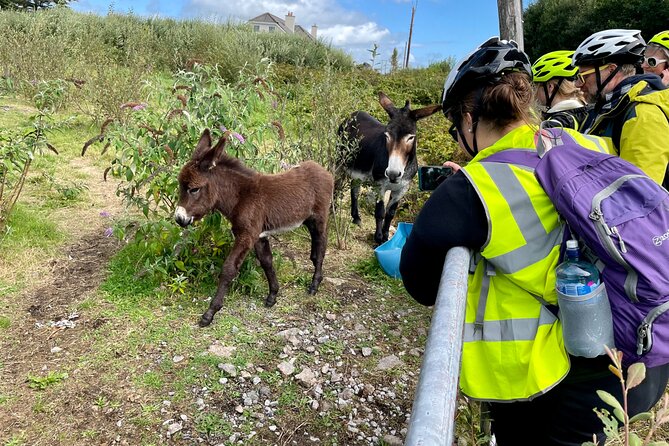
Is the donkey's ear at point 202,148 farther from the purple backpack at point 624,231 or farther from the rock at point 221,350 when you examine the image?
the purple backpack at point 624,231

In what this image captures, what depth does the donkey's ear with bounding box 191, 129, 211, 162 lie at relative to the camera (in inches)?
140

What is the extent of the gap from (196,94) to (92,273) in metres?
1.89

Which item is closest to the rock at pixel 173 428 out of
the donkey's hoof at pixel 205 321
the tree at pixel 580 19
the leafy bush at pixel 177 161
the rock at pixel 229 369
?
the rock at pixel 229 369

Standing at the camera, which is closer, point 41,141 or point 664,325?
point 664,325

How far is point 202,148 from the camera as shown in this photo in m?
3.59

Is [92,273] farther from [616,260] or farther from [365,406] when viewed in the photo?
[616,260]

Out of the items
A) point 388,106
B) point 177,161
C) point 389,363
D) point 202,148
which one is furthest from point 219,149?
point 388,106

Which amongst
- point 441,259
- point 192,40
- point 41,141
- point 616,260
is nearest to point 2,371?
point 41,141

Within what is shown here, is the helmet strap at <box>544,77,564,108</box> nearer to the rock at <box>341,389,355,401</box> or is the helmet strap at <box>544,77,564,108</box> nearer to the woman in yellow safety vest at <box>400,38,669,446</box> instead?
the woman in yellow safety vest at <box>400,38,669,446</box>

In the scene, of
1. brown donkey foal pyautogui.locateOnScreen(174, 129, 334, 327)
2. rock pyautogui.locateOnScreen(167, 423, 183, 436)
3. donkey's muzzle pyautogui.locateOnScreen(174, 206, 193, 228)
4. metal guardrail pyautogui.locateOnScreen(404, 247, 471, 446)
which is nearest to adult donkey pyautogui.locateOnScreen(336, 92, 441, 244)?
brown donkey foal pyautogui.locateOnScreen(174, 129, 334, 327)

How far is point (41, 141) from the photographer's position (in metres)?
4.38

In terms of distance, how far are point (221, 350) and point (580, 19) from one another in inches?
799

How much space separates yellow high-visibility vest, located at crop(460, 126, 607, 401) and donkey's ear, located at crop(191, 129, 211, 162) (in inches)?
102

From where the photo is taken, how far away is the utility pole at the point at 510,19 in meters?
5.11
